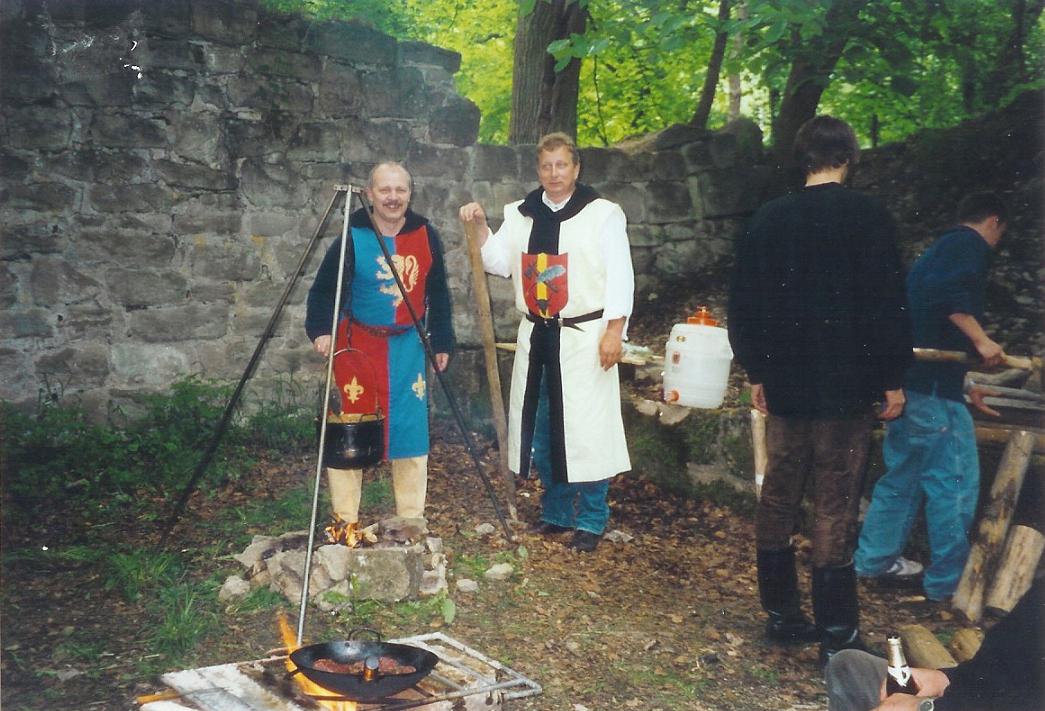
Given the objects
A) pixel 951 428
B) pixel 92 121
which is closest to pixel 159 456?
pixel 92 121

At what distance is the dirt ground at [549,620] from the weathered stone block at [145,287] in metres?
1.53

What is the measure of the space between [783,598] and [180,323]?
14.5 ft

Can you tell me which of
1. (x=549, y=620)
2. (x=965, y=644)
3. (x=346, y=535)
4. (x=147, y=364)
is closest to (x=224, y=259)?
(x=147, y=364)

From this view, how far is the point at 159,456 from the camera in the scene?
20.5ft

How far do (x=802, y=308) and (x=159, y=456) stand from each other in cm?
409

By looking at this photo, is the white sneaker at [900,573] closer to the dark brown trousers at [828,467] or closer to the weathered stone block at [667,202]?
the dark brown trousers at [828,467]

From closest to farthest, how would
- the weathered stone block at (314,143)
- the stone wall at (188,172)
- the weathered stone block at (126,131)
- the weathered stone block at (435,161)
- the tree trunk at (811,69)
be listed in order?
1. the stone wall at (188,172)
2. the weathered stone block at (126,131)
3. the weathered stone block at (314,143)
4. the weathered stone block at (435,161)
5. the tree trunk at (811,69)

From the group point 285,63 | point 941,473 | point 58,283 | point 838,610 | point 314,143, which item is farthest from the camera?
point 314,143

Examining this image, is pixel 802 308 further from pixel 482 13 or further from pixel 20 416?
pixel 482 13

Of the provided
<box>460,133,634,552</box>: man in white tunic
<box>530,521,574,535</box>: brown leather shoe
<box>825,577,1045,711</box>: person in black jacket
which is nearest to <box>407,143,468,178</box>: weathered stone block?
<box>460,133,634,552</box>: man in white tunic

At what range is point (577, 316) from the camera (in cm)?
547

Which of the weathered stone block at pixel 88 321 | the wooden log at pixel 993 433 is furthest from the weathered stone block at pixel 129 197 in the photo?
the wooden log at pixel 993 433

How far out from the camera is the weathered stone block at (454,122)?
752cm

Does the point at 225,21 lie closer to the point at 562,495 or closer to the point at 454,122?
the point at 454,122
